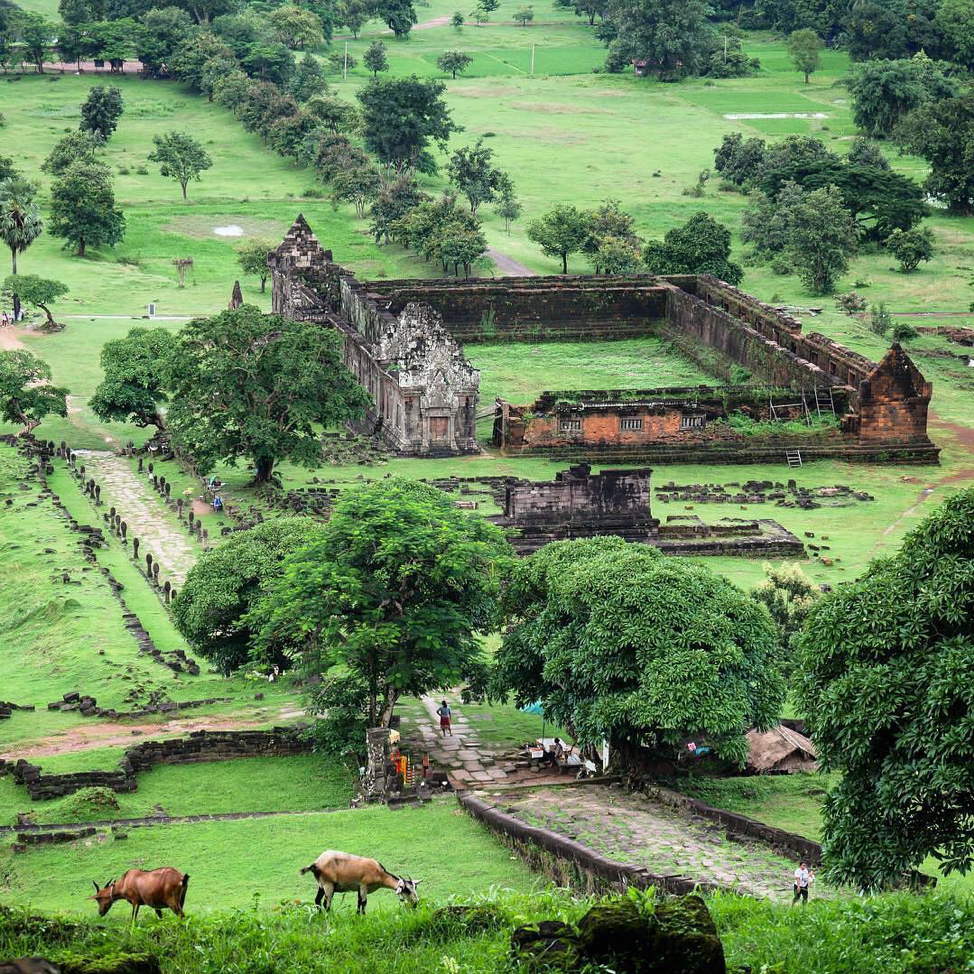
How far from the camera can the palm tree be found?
326 ft

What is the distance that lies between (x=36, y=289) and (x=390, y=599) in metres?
53.8

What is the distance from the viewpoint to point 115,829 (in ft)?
114

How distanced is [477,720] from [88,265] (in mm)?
67211

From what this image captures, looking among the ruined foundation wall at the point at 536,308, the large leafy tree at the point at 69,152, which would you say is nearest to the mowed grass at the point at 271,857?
the ruined foundation wall at the point at 536,308

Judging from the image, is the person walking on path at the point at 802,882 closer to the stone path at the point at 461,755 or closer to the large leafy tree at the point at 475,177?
the stone path at the point at 461,755

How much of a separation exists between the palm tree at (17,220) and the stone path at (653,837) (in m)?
68.8

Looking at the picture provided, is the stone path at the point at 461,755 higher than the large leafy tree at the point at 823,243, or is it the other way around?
the large leafy tree at the point at 823,243

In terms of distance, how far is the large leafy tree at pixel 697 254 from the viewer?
100 m

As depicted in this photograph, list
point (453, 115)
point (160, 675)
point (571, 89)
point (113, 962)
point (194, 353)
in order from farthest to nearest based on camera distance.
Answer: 1. point (571, 89)
2. point (453, 115)
3. point (194, 353)
4. point (160, 675)
5. point (113, 962)

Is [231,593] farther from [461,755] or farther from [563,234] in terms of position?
[563,234]

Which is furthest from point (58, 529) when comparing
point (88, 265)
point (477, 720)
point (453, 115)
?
point (453, 115)

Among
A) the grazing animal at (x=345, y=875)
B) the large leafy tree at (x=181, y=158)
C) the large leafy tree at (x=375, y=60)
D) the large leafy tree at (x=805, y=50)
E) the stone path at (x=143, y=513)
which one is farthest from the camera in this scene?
the large leafy tree at (x=805, y=50)

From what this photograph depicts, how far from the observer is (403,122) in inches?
4872

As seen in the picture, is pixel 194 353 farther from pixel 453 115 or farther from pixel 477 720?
pixel 453 115
